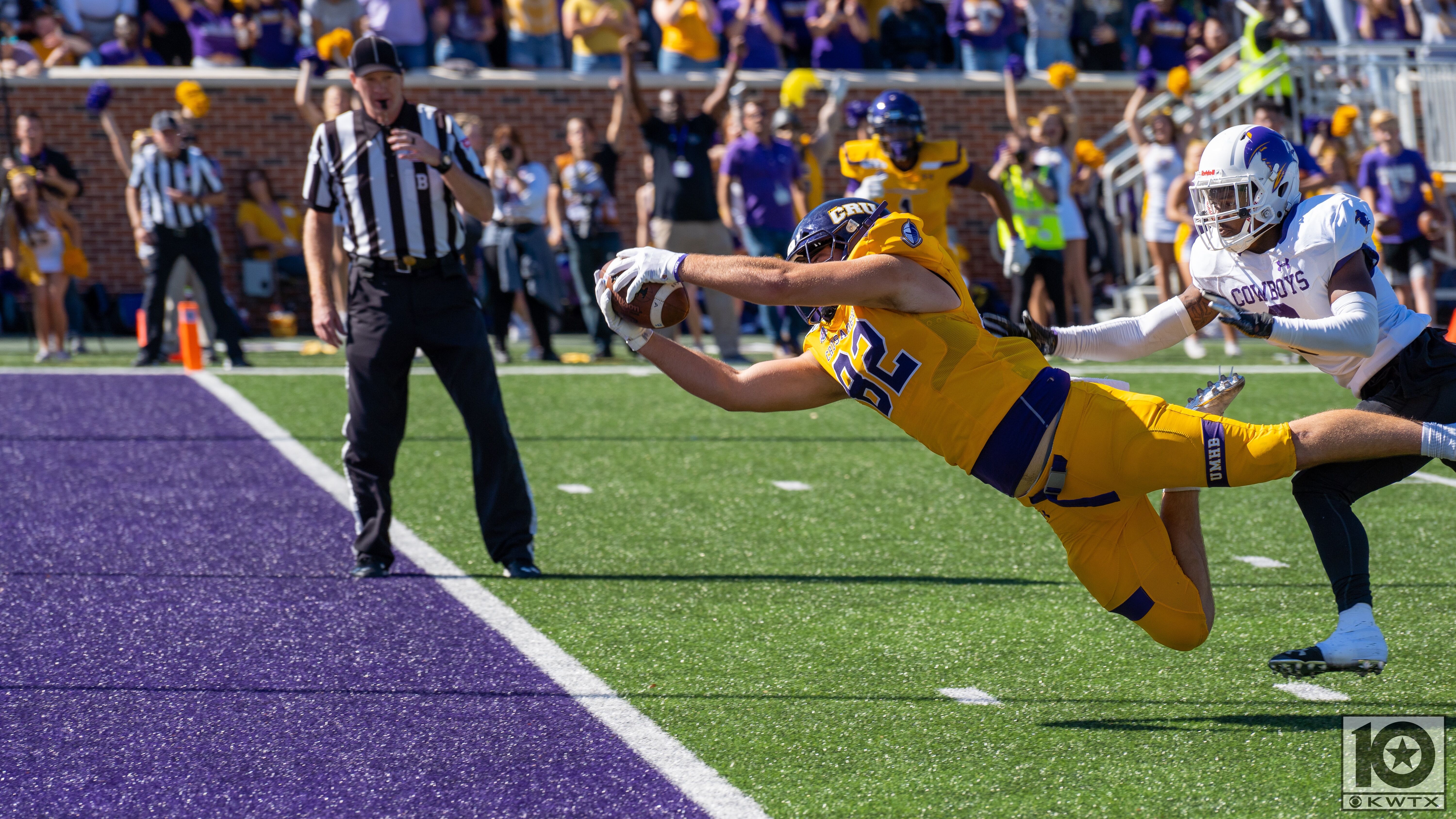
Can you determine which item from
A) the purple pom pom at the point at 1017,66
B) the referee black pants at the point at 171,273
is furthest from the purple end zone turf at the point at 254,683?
the purple pom pom at the point at 1017,66

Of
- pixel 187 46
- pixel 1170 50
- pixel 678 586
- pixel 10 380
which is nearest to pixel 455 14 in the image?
pixel 187 46

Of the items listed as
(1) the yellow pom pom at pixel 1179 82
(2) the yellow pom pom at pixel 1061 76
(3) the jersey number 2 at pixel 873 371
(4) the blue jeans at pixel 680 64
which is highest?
(4) the blue jeans at pixel 680 64

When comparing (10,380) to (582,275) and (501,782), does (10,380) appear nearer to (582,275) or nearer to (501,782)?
(582,275)

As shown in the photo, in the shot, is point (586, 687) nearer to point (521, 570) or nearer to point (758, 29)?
point (521, 570)

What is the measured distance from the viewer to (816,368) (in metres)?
4.17

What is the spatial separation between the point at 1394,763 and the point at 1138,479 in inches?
34.4

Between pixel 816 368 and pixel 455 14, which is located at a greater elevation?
pixel 455 14

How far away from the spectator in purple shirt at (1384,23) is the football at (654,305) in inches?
629

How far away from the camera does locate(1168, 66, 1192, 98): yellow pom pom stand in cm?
1491

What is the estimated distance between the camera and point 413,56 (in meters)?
16.0

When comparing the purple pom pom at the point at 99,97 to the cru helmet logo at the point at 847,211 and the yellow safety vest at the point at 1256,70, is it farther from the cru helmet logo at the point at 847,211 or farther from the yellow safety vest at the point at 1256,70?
the cru helmet logo at the point at 847,211

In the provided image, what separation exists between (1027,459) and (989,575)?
6.16 feet

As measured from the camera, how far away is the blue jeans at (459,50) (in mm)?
16250

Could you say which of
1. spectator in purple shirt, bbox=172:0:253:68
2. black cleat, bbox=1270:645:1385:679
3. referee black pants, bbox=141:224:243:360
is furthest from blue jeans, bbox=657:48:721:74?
black cleat, bbox=1270:645:1385:679
